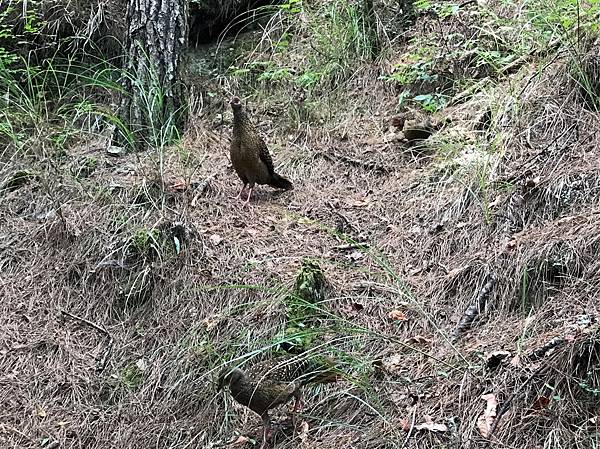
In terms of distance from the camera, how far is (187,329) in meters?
3.76

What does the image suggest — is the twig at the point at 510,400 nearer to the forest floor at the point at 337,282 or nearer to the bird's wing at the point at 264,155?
the forest floor at the point at 337,282

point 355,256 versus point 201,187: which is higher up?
point 201,187

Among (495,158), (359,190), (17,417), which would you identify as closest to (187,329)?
(17,417)

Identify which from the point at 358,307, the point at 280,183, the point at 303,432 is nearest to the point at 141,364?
the point at 303,432

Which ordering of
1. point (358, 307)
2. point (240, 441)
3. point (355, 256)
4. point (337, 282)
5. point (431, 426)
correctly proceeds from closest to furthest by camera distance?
point (431, 426) → point (240, 441) → point (358, 307) → point (337, 282) → point (355, 256)

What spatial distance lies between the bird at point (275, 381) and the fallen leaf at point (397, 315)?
616 mm

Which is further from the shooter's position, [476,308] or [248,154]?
[248,154]

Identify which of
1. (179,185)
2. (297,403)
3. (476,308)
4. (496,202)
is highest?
(496,202)

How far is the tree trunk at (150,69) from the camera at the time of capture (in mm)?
5047

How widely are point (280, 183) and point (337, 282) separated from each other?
1.16 metres

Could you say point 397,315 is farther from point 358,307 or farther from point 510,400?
point 510,400

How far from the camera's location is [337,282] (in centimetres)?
379

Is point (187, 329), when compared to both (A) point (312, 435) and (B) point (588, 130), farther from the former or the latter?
(B) point (588, 130)

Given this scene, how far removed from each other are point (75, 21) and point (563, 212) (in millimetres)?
4474
